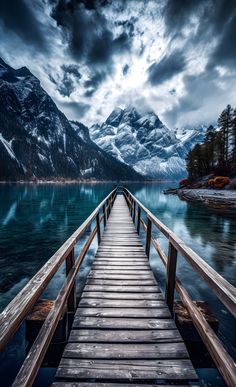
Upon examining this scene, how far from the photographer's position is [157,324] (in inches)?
119

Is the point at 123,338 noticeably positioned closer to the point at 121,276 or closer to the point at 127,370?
the point at 127,370

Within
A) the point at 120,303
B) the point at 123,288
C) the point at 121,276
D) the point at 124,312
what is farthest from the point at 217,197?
the point at 124,312

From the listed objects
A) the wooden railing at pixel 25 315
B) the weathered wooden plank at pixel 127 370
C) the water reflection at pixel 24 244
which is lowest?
the water reflection at pixel 24 244

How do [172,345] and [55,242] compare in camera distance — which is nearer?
[172,345]

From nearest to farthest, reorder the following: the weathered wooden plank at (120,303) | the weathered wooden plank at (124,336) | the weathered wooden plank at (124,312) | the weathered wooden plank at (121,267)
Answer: the weathered wooden plank at (124,336), the weathered wooden plank at (124,312), the weathered wooden plank at (120,303), the weathered wooden plank at (121,267)

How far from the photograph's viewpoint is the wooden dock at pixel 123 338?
2.20 metres

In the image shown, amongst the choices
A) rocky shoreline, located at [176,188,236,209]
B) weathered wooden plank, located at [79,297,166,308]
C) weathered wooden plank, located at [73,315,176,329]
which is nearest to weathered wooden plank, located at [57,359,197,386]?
weathered wooden plank, located at [73,315,176,329]

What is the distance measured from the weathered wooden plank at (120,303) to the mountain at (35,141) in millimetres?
119990

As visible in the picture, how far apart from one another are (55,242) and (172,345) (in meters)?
10.8

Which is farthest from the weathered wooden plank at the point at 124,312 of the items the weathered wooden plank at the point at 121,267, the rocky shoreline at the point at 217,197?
the rocky shoreline at the point at 217,197

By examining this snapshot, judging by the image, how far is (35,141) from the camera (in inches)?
6068

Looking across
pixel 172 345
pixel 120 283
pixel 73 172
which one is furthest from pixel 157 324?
pixel 73 172

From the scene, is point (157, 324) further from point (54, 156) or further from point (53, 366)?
point (54, 156)

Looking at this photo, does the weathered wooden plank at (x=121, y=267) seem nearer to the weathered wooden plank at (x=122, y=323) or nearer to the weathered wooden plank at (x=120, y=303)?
the weathered wooden plank at (x=120, y=303)
